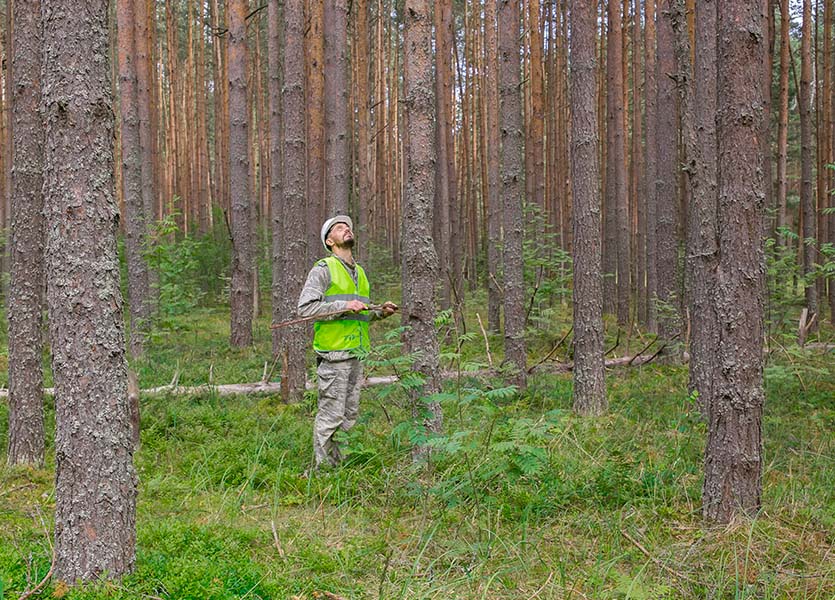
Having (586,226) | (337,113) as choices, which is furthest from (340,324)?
(337,113)

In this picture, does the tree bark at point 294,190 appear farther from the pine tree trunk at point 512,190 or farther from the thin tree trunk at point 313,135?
the thin tree trunk at point 313,135

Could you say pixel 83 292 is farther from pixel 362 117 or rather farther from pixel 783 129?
pixel 783 129

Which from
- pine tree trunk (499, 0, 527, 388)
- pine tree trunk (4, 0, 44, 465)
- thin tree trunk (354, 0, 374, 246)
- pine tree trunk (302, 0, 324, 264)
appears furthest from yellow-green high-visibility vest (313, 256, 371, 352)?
thin tree trunk (354, 0, 374, 246)

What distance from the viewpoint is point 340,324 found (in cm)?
578

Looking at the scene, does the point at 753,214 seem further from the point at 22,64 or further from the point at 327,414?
the point at 22,64

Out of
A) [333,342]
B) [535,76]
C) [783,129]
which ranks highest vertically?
[535,76]

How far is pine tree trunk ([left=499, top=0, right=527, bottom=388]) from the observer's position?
872 centimetres

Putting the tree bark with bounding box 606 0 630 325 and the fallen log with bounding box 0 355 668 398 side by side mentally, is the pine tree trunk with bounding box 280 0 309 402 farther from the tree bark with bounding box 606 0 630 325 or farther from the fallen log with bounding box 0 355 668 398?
the tree bark with bounding box 606 0 630 325

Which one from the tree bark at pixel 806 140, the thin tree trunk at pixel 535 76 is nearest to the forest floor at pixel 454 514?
the thin tree trunk at pixel 535 76

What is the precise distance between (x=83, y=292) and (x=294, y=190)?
5.97 metres

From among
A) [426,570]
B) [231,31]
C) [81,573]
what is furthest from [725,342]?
[231,31]

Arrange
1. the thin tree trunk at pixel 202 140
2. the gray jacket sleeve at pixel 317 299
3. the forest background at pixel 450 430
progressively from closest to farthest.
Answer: the forest background at pixel 450 430 → the gray jacket sleeve at pixel 317 299 → the thin tree trunk at pixel 202 140

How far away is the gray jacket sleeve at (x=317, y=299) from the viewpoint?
223 inches

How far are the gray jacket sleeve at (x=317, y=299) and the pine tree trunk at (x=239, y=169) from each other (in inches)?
237
